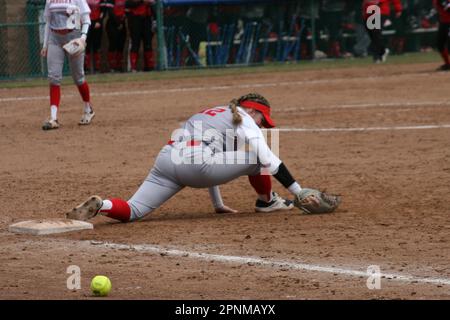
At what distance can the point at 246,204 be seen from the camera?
10.6 metres

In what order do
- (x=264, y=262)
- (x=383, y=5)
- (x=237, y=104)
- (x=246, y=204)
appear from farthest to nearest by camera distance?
(x=383, y=5) → (x=246, y=204) → (x=237, y=104) → (x=264, y=262)

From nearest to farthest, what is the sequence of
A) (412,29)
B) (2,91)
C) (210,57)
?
(2,91) < (210,57) < (412,29)

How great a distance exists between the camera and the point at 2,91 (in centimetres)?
2152

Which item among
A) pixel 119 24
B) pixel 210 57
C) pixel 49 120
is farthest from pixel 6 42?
pixel 49 120

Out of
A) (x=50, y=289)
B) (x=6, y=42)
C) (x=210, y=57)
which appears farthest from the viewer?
(x=210, y=57)

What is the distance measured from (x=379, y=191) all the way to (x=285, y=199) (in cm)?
103

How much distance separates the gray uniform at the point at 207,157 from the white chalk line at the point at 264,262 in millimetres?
916

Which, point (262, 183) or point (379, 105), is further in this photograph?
point (379, 105)

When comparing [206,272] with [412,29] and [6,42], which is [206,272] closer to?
[6,42]

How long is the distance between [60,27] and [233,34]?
11.6 m

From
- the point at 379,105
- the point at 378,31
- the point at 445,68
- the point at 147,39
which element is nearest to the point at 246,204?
the point at 379,105

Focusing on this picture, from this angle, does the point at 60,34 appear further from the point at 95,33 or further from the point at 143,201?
the point at 95,33

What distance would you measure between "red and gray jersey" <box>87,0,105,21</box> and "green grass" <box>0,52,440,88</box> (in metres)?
1.25

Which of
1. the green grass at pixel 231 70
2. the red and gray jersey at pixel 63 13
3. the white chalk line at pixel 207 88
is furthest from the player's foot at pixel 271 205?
the green grass at pixel 231 70
